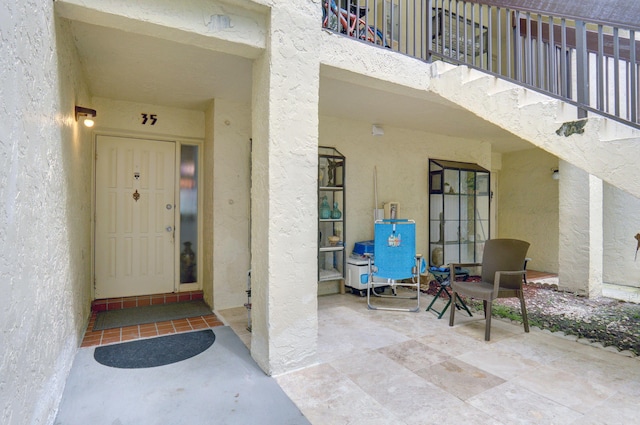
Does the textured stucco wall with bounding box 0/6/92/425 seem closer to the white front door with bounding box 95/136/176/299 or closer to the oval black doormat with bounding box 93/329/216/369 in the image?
the oval black doormat with bounding box 93/329/216/369

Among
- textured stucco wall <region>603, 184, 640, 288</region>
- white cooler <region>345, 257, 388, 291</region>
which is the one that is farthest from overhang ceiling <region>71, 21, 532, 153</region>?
textured stucco wall <region>603, 184, 640, 288</region>

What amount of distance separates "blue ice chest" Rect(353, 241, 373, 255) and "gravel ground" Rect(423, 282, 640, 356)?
1200 mm

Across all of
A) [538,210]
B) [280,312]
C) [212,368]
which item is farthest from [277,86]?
[538,210]

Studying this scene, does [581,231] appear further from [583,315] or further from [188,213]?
[188,213]

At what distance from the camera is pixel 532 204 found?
733 centimetres

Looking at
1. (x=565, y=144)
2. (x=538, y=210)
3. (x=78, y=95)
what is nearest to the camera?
(x=565, y=144)

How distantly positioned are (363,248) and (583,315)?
2.84 m

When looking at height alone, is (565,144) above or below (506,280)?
above

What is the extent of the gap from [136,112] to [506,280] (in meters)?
4.92

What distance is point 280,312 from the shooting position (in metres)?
2.63

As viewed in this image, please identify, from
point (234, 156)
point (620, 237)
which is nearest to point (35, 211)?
point (234, 156)

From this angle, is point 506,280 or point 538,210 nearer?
point 506,280

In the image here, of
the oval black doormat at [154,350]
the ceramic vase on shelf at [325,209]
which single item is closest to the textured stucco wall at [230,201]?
the oval black doormat at [154,350]

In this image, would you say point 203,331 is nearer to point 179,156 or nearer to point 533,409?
point 179,156
